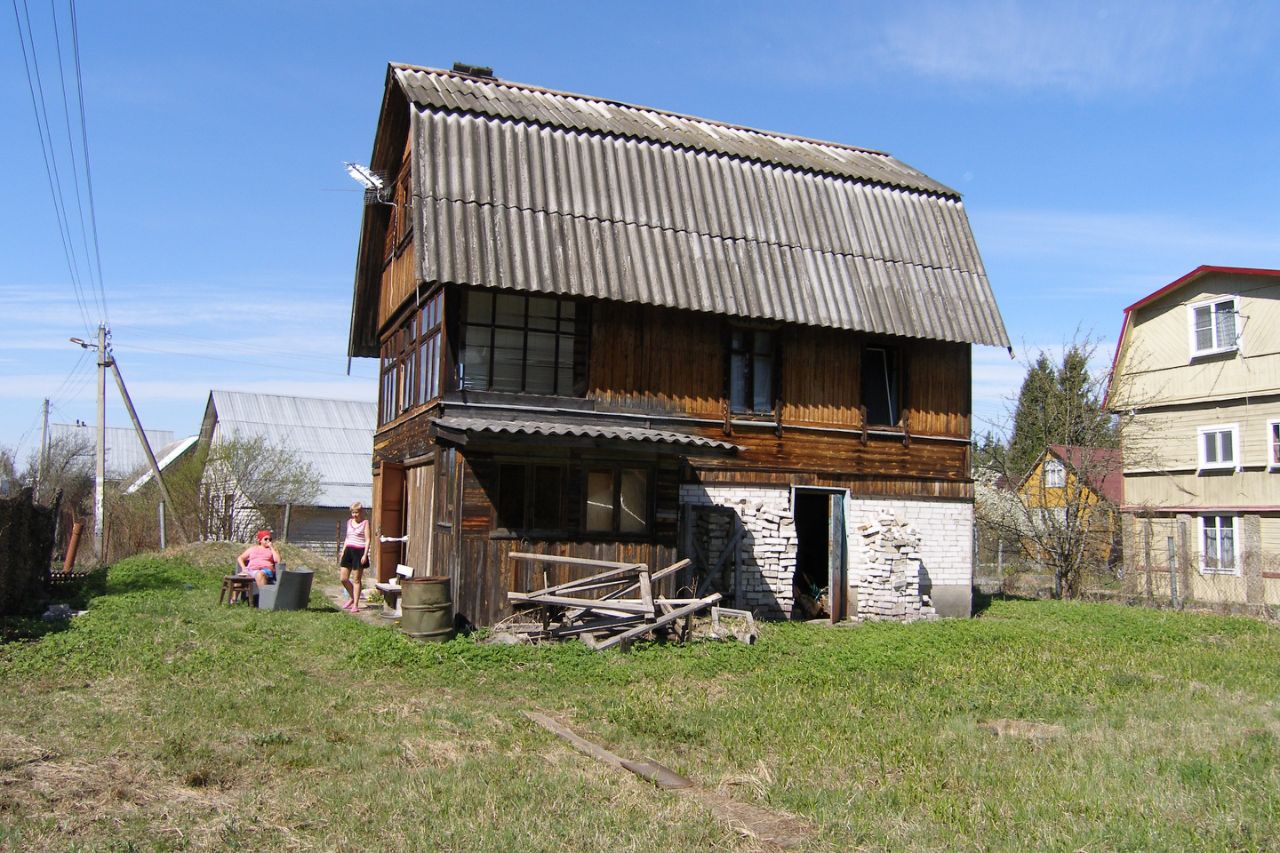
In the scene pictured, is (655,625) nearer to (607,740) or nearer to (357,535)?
(607,740)

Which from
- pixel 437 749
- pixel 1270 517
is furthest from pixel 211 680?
pixel 1270 517

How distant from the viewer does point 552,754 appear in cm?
806

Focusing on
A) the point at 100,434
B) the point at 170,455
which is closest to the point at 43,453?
the point at 170,455

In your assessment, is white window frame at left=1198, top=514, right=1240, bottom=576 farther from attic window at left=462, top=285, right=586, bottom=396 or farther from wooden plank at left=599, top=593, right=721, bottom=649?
attic window at left=462, top=285, right=586, bottom=396

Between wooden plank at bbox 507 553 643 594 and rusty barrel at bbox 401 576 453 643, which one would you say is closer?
rusty barrel at bbox 401 576 453 643

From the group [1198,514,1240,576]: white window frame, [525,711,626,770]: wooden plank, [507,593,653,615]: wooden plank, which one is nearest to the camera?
[525,711,626,770]: wooden plank

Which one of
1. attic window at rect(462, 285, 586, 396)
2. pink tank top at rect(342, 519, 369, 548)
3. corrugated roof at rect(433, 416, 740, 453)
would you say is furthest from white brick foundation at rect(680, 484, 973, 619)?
pink tank top at rect(342, 519, 369, 548)

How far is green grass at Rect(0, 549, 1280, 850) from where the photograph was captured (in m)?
6.20

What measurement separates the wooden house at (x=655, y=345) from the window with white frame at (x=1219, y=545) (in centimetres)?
1150

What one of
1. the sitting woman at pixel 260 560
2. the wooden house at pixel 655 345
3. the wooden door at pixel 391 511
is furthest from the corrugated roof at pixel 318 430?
the sitting woman at pixel 260 560

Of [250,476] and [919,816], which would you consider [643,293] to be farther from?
[250,476]

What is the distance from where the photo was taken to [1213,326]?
27.4m

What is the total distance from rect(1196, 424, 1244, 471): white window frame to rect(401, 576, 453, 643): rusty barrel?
22.3 metres

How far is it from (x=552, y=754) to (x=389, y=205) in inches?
561
